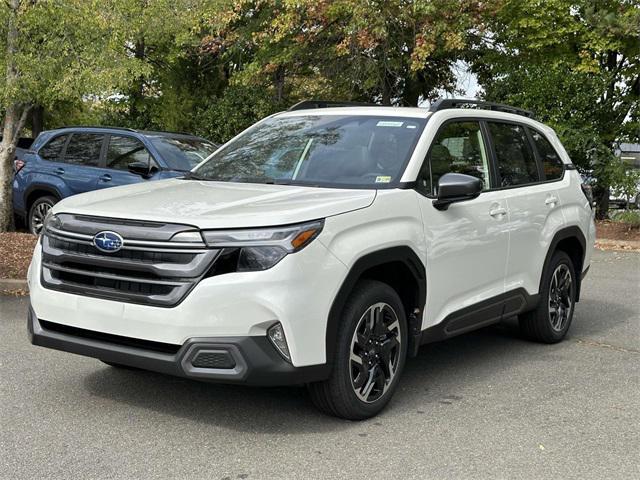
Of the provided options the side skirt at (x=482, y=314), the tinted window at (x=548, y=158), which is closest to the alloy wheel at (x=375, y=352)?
the side skirt at (x=482, y=314)

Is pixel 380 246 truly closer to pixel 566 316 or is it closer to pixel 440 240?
pixel 440 240

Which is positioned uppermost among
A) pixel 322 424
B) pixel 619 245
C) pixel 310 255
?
pixel 310 255

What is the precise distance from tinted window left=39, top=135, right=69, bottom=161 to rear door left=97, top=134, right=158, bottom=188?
918 mm

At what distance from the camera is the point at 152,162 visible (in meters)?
10.6

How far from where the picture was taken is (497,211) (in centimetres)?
550

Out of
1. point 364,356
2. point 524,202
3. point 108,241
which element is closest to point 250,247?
point 108,241

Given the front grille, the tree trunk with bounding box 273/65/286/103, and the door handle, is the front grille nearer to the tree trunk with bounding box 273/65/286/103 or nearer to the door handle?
the door handle

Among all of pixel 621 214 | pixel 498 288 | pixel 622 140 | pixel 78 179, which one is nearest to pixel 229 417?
pixel 498 288

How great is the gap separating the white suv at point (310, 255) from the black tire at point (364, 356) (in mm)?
10

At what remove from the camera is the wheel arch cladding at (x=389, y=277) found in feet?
13.5

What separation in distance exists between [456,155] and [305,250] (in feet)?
6.14

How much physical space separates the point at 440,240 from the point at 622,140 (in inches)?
506

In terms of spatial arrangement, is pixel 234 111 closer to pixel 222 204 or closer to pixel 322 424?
pixel 222 204

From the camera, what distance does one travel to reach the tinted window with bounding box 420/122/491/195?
5.03m
